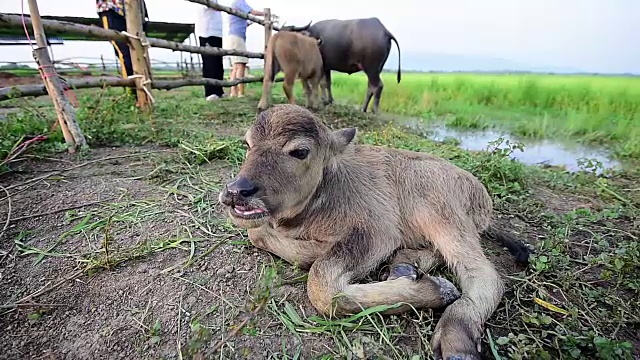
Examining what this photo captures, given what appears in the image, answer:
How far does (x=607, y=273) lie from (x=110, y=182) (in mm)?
3283

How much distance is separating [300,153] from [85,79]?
131 inches

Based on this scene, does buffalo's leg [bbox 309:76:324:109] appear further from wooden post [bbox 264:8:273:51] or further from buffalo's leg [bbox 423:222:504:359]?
buffalo's leg [bbox 423:222:504:359]

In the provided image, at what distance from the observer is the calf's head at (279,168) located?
5.61 ft

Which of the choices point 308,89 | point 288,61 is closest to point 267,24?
point 308,89

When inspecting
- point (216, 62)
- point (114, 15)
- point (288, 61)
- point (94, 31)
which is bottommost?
point (216, 62)

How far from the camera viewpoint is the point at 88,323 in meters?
1.58

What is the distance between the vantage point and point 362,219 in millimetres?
2047

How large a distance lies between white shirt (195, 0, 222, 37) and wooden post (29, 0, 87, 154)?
14.7ft

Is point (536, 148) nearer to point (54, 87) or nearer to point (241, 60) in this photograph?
point (241, 60)

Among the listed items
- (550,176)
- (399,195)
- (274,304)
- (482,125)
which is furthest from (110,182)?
(482,125)

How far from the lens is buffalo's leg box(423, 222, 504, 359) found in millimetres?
1477

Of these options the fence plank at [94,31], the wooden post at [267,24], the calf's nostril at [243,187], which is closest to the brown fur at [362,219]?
the calf's nostril at [243,187]

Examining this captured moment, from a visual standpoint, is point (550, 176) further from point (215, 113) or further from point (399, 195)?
point (215, 113)

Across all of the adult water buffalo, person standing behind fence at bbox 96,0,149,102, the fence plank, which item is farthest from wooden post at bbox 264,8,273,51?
person standing behind fence at bbox 96,0,149,102
